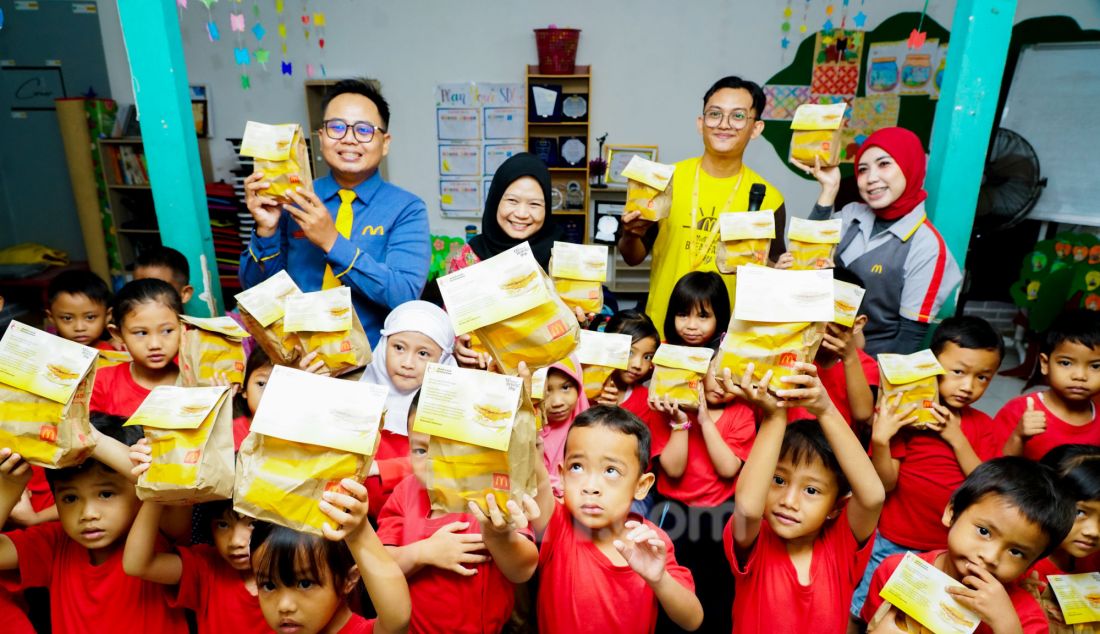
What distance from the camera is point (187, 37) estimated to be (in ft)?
17.6

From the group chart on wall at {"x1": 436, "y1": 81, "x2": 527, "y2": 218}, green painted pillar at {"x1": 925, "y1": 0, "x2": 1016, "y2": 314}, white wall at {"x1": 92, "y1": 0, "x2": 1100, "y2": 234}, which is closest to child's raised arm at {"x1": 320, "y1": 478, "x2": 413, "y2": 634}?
green painted pillar at {"x1": 925, "y1": 0, "x2": 1016, "y2": 314}

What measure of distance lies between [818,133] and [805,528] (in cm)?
146

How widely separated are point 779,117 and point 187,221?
465cm

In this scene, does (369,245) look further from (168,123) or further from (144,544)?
(144,544)

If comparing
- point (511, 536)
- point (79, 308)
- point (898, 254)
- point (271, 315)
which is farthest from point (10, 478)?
point (898, 254)

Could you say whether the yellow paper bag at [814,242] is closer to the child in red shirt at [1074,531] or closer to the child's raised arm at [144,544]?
the child in red shirt at [1074,531]

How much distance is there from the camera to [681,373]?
1.82 meters

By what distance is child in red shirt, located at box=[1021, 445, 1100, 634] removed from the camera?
144 centimetres

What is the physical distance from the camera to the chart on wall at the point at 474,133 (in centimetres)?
545

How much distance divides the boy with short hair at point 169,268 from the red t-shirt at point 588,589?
179 cm

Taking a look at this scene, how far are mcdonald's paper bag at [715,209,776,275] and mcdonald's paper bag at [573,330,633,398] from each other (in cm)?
48

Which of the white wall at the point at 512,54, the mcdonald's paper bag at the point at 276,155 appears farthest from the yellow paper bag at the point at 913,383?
the white wall at the point at 512,54

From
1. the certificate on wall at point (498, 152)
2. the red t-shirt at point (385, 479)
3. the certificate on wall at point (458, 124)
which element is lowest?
the red t-shirt at point (385, 479)

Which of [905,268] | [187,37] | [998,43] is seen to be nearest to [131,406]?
[905,268]
